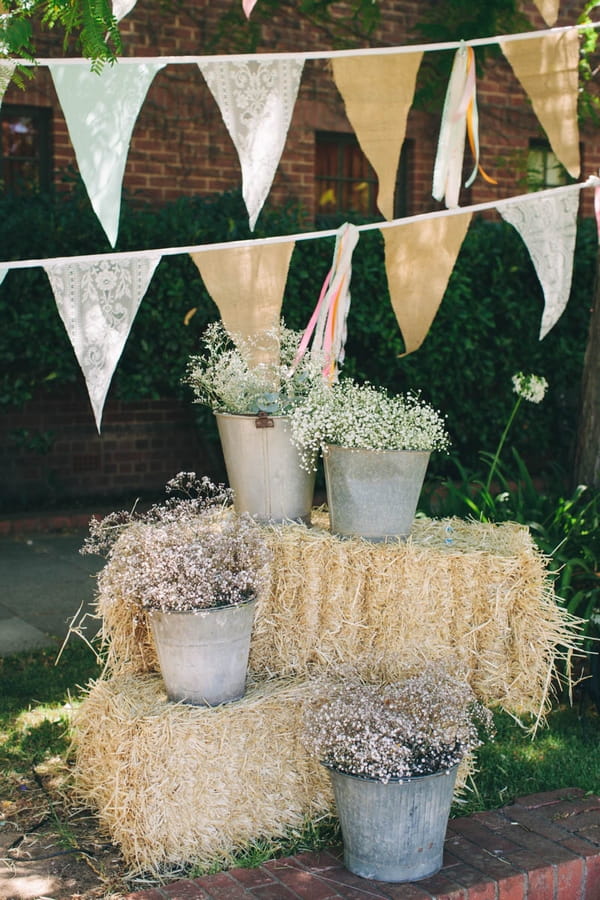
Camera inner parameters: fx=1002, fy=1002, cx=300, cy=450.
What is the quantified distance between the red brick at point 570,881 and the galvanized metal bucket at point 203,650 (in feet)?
3.42

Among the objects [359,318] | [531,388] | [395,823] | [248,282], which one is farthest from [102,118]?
[359,318]

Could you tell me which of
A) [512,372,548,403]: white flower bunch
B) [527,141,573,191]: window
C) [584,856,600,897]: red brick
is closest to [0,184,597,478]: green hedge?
[527,141,573,191]: window

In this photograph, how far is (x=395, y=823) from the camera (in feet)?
8.63

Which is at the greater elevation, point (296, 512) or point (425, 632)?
point (296, 512)

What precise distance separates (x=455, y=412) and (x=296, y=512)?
474 cm

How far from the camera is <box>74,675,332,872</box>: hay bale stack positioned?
281cm

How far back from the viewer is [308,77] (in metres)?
8.12

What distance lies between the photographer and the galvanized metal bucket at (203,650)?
290cm

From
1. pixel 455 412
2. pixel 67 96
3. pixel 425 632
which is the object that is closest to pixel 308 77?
pixel 455 412

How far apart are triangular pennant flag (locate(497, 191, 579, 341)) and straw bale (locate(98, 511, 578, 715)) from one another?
3.45ft

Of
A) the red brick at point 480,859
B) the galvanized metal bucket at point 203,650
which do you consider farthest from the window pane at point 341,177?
the red brick at point 480,859

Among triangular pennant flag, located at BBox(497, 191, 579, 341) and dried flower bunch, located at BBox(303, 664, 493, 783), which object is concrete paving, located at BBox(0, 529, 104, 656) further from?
triangular pennant flag, located at BBox(497, 191, 579, 341)

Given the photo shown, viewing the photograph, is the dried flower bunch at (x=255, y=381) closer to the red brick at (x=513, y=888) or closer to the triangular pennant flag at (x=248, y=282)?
the triangular pennant flag at (x=248, y=282)

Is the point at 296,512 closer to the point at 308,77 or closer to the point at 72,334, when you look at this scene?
the point at 72,334
